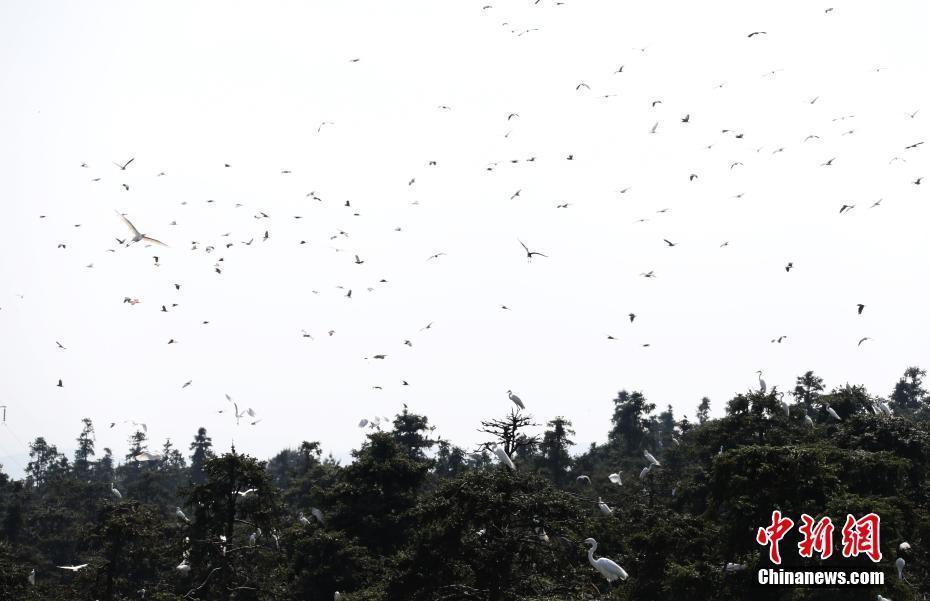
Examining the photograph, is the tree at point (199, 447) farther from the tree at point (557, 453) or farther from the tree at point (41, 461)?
the tree at point (557, 453)

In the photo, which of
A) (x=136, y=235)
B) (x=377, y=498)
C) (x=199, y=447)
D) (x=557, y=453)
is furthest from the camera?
(x=199, y=447)

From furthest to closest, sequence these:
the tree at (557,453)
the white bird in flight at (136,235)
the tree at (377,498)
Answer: the tree at (557,453)
the tree at (377,498)
the white bird in flight at (136,235)

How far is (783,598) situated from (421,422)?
46031 millimetres

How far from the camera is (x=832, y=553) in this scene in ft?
69.9

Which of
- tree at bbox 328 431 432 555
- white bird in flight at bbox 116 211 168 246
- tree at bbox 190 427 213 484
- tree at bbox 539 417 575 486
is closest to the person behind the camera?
white bird in flight at bbox 116 211 168 246

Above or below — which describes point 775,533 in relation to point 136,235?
below

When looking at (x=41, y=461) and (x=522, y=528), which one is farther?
(x=41, y=461)

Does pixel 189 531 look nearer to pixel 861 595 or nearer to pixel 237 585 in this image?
pixel 237 585

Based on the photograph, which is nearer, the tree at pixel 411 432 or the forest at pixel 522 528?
the forest at pixel 522 528

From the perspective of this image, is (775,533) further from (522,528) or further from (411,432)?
(411,432)

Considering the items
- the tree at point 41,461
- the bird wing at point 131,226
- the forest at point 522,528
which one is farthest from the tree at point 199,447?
the bird wing at point 131,226

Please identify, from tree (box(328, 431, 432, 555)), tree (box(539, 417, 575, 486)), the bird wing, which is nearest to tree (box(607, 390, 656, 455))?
tree (box(539, 417, 575, 486))

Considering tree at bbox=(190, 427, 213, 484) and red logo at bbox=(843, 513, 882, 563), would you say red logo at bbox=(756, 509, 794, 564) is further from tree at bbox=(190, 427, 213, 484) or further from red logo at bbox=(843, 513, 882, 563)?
tree at bbox=(190, 427, 213, 484)

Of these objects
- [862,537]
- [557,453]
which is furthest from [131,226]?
[557,453]
